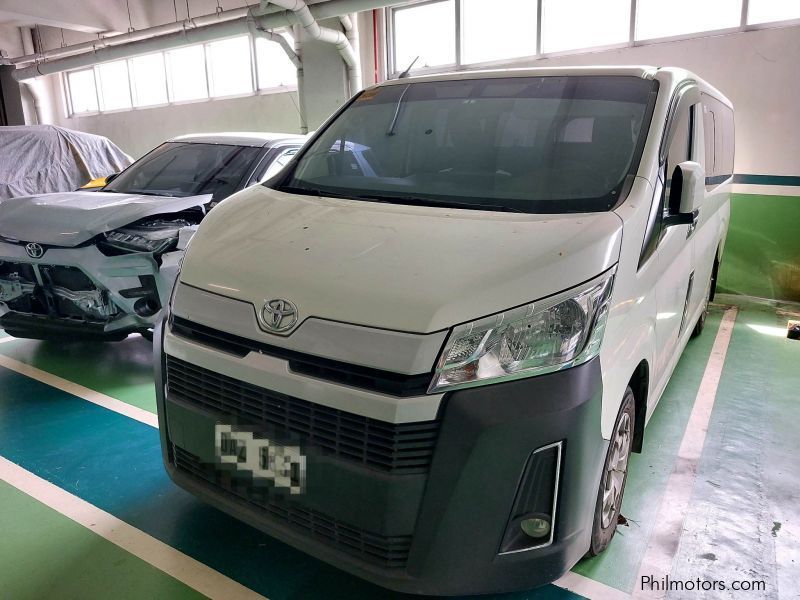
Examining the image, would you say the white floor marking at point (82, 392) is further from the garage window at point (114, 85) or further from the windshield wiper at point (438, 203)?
the garage window at point (114, 85)

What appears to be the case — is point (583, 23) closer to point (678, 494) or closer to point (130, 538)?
point (678, 494)

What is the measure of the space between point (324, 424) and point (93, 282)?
236cm

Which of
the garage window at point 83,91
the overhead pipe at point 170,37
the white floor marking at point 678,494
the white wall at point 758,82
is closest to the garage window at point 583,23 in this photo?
the white wall at point 758,82

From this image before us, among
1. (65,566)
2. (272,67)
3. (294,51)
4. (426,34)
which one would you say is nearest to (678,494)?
(65,566)

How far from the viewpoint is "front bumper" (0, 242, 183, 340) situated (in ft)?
10.7

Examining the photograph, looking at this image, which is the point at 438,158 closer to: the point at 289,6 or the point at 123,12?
the point at 289,6

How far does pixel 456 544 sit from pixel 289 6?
6810mm

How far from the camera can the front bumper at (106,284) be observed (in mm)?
3273

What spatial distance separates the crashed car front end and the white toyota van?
1365mm

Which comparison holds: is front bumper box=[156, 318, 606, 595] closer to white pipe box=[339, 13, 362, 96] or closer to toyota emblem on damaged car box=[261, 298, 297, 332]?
toyota emblem on damaged car box=[261, 298, 297, 332]

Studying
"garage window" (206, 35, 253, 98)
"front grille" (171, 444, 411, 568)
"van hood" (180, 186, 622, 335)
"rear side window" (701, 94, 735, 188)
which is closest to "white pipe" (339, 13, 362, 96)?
"garage window" (206, 35, 253, 98)

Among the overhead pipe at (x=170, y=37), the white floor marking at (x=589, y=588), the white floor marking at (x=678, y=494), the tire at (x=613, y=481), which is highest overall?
the overhead pipe at (x=170, y=37)

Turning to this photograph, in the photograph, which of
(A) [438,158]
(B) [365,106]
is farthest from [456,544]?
(B) [365,106]

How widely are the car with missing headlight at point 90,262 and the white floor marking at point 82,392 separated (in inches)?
11.9
